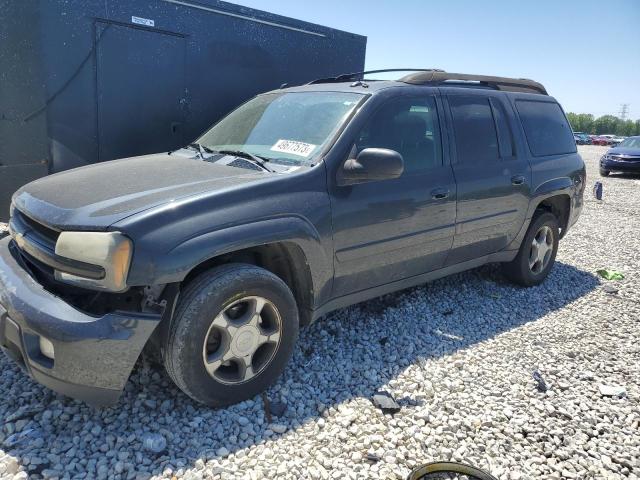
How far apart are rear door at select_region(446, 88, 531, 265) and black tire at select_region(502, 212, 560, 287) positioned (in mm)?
318

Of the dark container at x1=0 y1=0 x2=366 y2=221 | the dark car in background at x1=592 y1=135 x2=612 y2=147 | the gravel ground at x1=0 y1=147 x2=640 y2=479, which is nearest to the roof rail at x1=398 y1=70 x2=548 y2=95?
the gravel ground at x1=0 y1=147 x2=640 y2=479

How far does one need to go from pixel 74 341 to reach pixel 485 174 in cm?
322

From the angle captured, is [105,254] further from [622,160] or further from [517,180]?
[622,160]

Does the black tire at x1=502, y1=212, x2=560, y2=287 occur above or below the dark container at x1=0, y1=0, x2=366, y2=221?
below

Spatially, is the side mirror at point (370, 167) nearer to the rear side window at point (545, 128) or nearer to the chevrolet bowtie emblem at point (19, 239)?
the chevrolet bowtie emblem at point (19, 239)

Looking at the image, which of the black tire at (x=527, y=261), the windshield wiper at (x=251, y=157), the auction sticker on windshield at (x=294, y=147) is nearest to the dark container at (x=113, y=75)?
the windshield wiper at (x=251, y=157)

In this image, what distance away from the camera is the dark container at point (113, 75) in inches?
179

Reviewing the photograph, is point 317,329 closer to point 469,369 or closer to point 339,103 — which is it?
point 469,369

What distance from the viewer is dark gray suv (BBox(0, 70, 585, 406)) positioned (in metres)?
2.46

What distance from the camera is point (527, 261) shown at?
5.04m

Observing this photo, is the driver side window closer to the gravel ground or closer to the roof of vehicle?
the roof of vehicle

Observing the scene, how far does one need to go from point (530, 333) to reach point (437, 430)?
1.70m

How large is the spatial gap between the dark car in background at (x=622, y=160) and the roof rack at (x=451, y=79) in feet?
44.6

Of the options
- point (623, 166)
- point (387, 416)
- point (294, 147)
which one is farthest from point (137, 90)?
point (623, 166)
